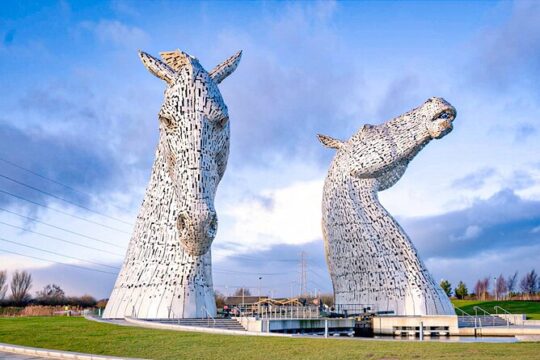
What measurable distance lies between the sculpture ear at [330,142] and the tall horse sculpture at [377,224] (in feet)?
0.87

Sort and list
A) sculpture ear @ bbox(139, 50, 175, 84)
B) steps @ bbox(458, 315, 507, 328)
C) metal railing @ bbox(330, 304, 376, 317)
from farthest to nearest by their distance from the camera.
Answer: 1. metal railing @ bbox(330, 304, 376, 317)
2. steps @ bbox(458, 315, 507, 328)
3. sculpture ear @ bbox(139, 50, 175, 84)

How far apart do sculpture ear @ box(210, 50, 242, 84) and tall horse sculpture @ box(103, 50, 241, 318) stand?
0.04m

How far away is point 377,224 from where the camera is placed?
24.8 meters

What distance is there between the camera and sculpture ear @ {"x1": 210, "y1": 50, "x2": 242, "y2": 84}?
65.8 feet

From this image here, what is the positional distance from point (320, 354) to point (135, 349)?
11.6 feet

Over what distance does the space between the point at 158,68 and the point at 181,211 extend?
536 centimetres

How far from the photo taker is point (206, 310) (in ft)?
60.9

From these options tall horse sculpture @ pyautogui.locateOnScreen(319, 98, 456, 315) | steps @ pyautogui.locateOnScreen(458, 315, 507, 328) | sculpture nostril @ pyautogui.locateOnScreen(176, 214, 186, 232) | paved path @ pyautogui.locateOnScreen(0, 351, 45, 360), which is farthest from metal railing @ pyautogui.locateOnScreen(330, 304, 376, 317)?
paved path @ pyautogui.locateOnScreen(0, 351, 45, 360)

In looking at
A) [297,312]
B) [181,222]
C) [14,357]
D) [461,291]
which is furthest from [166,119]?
[461,291]

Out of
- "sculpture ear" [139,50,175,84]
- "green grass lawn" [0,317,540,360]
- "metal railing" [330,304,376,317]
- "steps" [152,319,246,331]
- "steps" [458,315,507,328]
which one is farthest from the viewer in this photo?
"metal railing" [330,304,376,317]

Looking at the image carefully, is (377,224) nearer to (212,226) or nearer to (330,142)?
(330,142)

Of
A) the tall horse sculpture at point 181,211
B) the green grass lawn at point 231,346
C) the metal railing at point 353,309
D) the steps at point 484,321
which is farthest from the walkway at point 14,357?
the steps at point 484,321

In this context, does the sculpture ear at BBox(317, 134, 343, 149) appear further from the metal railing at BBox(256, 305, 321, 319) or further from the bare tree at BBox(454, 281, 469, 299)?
the bare tree at BBox(454, 281, 469, 299)

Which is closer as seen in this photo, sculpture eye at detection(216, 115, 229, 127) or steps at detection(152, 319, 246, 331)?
steps at detection(152, 319, 246, 331)
